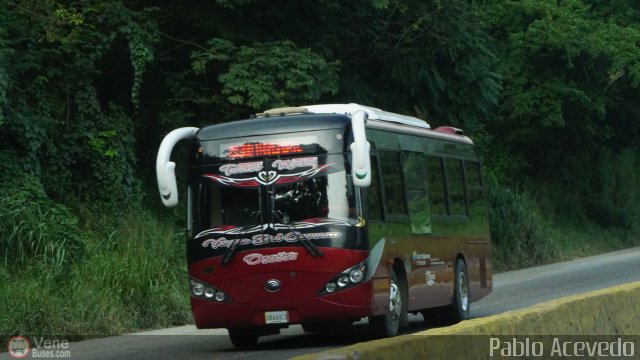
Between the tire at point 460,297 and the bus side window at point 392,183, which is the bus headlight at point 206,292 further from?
the tire at point 460,297

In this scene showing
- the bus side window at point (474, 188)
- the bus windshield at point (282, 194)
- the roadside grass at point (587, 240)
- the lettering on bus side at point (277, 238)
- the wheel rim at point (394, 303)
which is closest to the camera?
the lettering on bus side at point (277, 238)

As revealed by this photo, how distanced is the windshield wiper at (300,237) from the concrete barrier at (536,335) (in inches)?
145

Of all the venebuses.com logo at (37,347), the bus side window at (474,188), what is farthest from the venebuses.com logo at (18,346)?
the bus side window at (474,188)

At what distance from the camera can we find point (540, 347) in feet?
32.9

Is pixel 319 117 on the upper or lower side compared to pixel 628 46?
lower

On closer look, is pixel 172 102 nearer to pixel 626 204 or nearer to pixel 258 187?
pixel 258 187

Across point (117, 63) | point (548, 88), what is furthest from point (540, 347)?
point (548, 88)

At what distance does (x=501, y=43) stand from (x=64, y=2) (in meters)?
17.2

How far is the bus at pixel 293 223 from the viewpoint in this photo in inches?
559

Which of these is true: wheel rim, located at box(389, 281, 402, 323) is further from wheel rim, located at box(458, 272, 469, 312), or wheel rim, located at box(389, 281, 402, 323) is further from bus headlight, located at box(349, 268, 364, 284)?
wheel rim, located at box(458, 272, 469, 312)

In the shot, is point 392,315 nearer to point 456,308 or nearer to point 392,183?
point 392,183

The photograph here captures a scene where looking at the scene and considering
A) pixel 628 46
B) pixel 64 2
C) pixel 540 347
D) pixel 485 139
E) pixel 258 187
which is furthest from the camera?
pixel 485 139

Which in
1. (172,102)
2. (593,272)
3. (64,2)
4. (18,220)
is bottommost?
(593,272)

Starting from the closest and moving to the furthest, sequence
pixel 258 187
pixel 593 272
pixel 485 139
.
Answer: pixel 258 187
pixel 593 272
pixel 485 139
